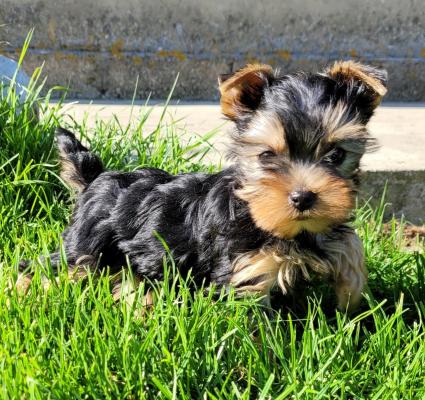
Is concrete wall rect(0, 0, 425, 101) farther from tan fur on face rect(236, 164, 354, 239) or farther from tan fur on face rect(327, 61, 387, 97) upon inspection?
tan fur on face rect(236, 164, 354, 239)

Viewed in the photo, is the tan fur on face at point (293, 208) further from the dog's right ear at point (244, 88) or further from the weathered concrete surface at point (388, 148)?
the weathered concrete surface at point (388, 148)

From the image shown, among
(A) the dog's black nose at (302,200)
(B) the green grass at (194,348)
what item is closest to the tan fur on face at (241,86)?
(A) the dog's black nose at (302,200)

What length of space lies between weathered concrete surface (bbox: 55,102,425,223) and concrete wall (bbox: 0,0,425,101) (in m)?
0.74

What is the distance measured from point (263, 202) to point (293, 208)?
146 millimetres

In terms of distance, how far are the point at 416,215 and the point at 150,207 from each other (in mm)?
2358

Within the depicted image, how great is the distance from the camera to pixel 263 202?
2.91 meters

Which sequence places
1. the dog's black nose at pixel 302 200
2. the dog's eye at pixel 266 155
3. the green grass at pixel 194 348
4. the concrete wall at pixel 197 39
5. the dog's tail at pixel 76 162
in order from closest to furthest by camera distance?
1. the green grass at pixel 194 348
2. the dog's black nose at pixel 302 200
3. the dog's eye at pixel 266 155
4. the dog's tail at pixel 76 162
5. the concrete wall at pixel 197 39

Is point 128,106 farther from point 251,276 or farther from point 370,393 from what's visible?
point 370,393

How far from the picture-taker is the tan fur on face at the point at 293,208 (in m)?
2.83

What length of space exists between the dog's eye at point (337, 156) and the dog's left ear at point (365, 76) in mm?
327

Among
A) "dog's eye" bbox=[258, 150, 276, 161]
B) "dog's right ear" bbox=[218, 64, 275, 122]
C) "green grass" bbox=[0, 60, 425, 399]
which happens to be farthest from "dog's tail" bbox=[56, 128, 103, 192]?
"dog's eye" bbox=[258, 150, 276, 161]

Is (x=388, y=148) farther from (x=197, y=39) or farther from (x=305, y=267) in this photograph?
(x=197, y=39)

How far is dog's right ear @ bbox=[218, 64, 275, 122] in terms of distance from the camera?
10.3 ft


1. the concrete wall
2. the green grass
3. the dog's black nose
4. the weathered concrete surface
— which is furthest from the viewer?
the concrete wall
